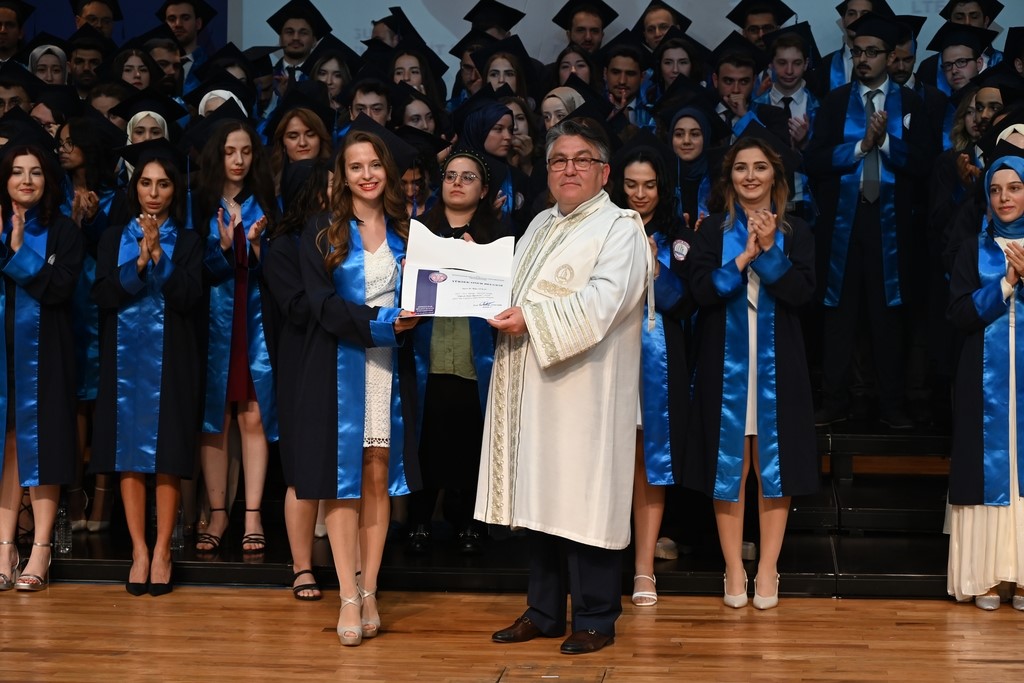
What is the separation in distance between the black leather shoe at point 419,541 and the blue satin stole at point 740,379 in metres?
1.30

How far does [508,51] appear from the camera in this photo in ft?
26.7

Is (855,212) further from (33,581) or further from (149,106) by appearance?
(33,581)

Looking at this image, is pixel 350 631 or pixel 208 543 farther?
pixel 208 543

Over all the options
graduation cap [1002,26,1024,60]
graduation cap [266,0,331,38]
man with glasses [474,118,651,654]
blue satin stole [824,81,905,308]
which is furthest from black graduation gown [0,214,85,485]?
graduation cap [1002,26,1024,60]

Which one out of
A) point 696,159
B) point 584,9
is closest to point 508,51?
point 584,9

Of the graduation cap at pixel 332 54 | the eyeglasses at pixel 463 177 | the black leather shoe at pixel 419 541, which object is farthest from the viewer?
the graduation cap at pixel 332 54

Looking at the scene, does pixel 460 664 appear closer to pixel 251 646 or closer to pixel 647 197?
pixel 251 646

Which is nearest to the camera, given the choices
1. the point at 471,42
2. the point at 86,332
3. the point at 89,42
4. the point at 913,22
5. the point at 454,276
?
the point at 454,276

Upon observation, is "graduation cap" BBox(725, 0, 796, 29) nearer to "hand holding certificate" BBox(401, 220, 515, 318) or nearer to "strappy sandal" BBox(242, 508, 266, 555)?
"hand holding certificate" BBox(401, 220, 515, 318)

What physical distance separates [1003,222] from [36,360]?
399 cm

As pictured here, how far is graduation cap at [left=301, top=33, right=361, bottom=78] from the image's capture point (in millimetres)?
8414

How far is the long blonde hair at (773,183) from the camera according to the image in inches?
217

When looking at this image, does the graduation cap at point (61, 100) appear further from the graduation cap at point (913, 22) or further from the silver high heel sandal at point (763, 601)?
the graduation cap at point (913, 22)

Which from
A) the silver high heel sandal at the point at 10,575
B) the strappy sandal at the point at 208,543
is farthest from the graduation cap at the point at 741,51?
the silver high heel sandal at the point at 10,575
